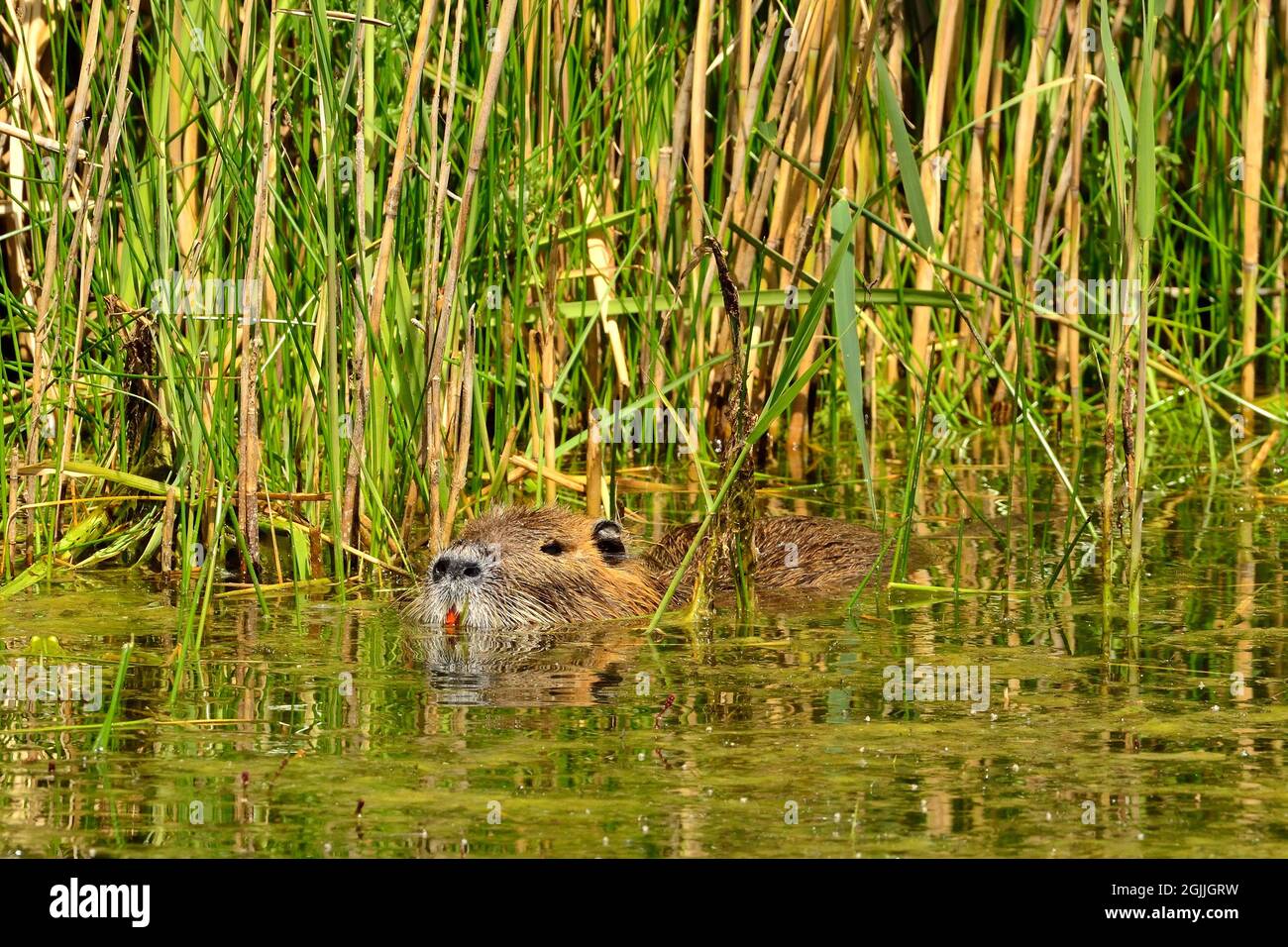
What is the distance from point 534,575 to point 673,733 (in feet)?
4.34

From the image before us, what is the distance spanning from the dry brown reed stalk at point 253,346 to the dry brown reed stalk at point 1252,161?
12.0ft

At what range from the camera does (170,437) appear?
189 inches

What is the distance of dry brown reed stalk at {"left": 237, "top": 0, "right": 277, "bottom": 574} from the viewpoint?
4.07 meters

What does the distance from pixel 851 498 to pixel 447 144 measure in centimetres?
211

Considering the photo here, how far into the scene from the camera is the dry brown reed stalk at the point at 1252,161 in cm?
661

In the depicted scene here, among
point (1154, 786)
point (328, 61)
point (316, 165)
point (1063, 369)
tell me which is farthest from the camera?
point (1063, 369)

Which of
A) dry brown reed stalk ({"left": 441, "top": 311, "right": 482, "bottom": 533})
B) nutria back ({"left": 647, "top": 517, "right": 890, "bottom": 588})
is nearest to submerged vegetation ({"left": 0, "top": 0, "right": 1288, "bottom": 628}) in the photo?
dry brown reed stalk ({"left": 441, "top": 311, "right": 482, "bottom": 533})

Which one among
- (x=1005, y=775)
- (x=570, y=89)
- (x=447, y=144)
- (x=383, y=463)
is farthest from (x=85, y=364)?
(x=1005, y=775)

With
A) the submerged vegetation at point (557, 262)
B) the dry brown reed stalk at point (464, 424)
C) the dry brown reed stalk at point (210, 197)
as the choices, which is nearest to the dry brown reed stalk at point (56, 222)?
the submerged vegetation at point (557, 262)

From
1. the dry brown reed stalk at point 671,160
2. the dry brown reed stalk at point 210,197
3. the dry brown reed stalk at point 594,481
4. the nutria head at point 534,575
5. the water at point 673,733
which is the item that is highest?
the dry brown reed stalk at point 671,160

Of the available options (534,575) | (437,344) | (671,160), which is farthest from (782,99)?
(534,575)

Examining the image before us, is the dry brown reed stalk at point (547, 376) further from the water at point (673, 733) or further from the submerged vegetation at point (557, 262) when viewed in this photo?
the water at point (673, 733)

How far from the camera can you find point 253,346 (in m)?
4.31

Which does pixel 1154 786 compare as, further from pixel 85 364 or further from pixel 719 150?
pixel 719 150
